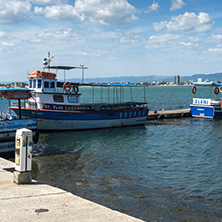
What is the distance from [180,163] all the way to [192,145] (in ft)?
20.7

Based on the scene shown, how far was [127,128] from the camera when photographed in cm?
3275

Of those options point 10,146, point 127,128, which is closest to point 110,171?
point 10,146

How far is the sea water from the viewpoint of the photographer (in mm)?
11023

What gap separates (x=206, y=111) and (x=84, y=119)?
781 inches

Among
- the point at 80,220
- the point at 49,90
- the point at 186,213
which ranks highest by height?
the point at 49,90

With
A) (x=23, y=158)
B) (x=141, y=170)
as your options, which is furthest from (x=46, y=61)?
(x=23, y=158)

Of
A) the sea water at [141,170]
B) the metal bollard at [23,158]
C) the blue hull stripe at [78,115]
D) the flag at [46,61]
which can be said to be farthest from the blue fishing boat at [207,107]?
the metal bollard at [23,158]

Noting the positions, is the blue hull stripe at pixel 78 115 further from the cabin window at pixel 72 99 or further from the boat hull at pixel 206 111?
the boat hull at pixel 206 111

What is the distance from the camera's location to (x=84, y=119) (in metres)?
29.7

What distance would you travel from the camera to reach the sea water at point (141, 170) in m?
11.0

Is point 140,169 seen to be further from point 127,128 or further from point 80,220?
point 127,128

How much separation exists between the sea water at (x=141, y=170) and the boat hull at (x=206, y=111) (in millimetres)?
12124

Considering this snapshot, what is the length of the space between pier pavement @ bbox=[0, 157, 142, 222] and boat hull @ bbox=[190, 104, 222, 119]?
116 ft

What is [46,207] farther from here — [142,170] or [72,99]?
[72,99]
